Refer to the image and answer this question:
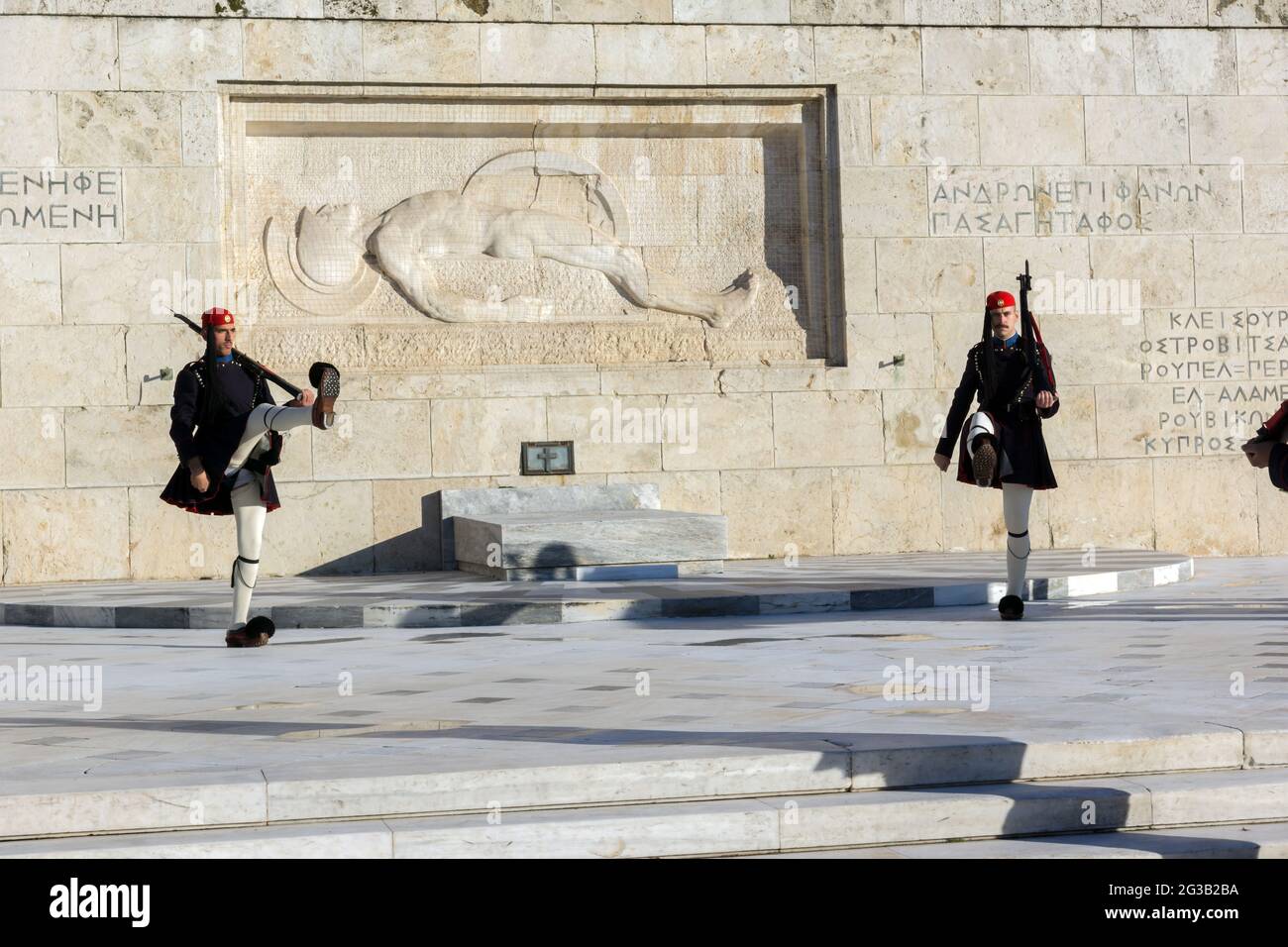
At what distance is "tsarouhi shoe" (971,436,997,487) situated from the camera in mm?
9156

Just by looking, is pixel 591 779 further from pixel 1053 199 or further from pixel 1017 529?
pixel 1053 199

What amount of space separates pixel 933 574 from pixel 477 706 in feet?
18.2

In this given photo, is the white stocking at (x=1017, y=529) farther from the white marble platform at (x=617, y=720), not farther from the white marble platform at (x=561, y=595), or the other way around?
the white marble platform at (x=561, y=595)

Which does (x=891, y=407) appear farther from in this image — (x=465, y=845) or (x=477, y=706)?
(x=465, y=845)

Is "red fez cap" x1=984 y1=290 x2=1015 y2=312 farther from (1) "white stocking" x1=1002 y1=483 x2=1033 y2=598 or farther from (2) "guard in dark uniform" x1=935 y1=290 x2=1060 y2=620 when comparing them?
(1) "white stocking" x1=1002 y1=483 x2=1033 y2=598

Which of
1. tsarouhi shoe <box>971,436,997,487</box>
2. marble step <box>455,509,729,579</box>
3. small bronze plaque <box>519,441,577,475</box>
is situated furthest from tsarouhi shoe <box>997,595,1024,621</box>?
small bronze plaque <box>519,441,577,475</box>

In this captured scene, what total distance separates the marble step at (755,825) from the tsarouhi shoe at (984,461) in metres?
4.17

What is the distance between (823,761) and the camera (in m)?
5.05

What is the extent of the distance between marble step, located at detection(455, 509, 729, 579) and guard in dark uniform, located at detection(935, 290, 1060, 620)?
247 cm

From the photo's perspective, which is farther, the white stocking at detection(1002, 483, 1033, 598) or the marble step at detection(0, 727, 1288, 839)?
the white stocking at detection(1002, 483, 1033, 598)

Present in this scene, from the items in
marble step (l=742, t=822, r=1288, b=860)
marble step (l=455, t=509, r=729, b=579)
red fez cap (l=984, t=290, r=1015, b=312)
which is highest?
red fez cap (l=984, t=290, r=1015, b=312)

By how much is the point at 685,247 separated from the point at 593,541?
3.69 meters

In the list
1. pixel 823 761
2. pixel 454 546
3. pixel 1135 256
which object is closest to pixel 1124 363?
pixel 1135 256

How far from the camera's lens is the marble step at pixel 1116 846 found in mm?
4523
